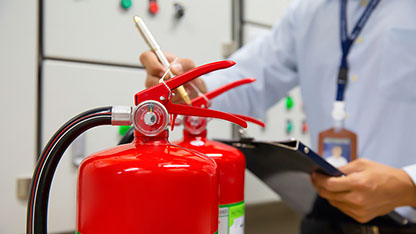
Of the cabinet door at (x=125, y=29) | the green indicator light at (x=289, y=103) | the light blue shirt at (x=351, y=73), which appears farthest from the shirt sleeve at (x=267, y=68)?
the green indicator light at (x=289, y=103)

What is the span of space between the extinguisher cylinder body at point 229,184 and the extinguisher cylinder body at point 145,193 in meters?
0.08

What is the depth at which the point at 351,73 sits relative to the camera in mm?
807

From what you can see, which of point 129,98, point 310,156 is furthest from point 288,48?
point 310,156

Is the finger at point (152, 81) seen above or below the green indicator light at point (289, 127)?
above

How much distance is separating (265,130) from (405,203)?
0.59 m

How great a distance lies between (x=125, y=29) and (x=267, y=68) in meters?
0.39

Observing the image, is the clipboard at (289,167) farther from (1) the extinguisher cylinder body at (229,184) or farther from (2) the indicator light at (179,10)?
(2) the indicator light at (179,10)

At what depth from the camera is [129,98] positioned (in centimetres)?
83

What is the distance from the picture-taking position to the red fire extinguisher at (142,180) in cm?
28

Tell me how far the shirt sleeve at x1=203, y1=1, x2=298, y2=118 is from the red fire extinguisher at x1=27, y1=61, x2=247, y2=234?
0.49m

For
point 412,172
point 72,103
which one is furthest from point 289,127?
point 72,103

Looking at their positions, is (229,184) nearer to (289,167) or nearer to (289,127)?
(289,167)

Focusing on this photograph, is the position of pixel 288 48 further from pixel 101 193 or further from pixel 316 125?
pixel 101 193

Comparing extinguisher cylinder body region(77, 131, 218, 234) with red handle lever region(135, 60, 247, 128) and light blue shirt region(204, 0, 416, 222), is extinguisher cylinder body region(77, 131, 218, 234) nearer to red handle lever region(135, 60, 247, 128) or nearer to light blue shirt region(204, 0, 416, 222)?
red handle lever region(135, 60, 247, 128)
